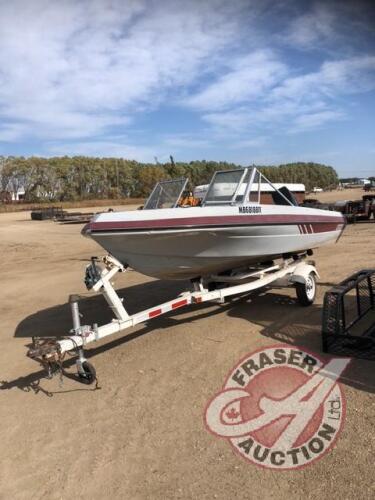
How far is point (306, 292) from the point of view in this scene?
6402 mm

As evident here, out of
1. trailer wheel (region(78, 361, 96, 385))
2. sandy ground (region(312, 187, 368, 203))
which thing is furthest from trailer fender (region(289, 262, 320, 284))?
sandy ground (region(312, 187, 368, 203))

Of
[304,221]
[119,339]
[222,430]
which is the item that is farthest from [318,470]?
[304,221]

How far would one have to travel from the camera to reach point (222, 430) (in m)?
3.46

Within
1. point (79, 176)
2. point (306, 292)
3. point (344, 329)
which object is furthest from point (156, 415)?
point (79, 176)

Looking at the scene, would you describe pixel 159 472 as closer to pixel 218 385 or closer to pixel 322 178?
pixel 218 385

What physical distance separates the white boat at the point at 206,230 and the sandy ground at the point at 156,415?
35.2 inches

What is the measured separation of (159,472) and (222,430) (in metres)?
0.64

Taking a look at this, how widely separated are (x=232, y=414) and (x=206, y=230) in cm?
201

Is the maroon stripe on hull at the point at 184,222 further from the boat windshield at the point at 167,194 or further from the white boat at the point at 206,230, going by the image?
the boat windshield at the point at 167,194

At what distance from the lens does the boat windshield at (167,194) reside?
6066mm

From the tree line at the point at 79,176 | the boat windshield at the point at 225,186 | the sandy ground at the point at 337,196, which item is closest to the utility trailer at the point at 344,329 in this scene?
the boat windshield at the point at 225,186

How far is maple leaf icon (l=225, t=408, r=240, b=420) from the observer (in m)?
3.64

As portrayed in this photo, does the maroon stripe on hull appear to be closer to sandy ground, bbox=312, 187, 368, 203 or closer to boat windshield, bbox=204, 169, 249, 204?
boat windshield, bbox=204, 169, 249, 204

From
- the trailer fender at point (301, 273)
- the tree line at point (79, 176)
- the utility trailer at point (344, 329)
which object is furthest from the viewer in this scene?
the tree line at point (79, 176)
